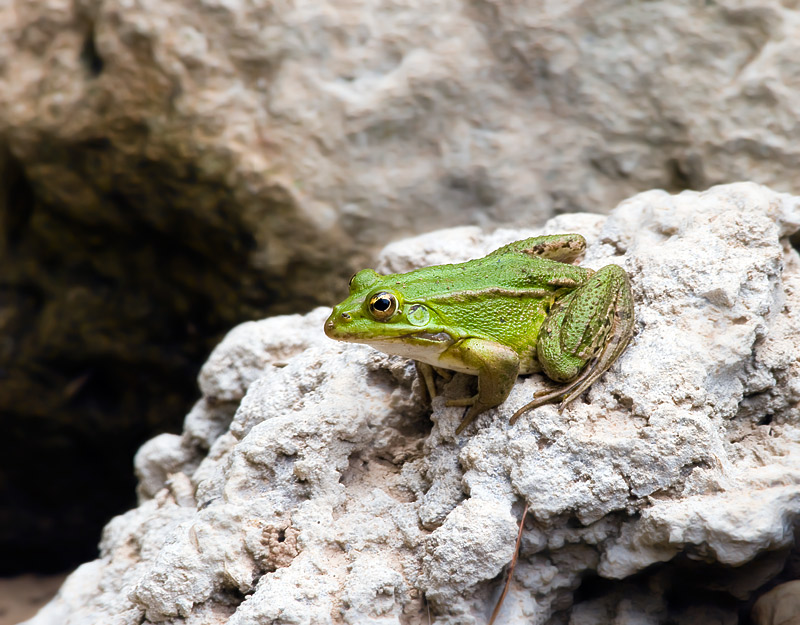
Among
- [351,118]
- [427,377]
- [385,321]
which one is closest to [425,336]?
[385,321]

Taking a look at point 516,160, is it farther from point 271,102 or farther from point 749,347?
point 749,347

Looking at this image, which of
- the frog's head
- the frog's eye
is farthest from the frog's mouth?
the frog's eye

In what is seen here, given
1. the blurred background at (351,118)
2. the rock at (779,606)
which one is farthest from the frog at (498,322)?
the blurred background at (351,118)

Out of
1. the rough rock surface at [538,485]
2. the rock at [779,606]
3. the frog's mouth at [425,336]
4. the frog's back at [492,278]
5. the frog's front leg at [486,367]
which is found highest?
the frog's back at [492,278]

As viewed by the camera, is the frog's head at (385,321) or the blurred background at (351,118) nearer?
the frog's head at (385,321)

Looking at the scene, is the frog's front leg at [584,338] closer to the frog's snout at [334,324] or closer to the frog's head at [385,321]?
the frog's head at [385,321]

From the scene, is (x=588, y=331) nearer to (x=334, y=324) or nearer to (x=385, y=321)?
(x=385, y=321)

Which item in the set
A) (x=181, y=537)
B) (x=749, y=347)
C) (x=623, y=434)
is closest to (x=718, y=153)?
(x=749, y=347)

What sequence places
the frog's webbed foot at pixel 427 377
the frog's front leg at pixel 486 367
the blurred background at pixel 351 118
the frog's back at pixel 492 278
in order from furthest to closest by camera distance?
the blurred background at pixel 351 118
the frog's webbed foot at pixel 427 377
the frog's back at pixel 492 278
the frog's front leg at pixel 486 367
